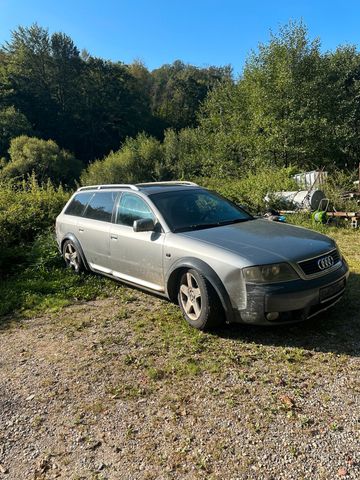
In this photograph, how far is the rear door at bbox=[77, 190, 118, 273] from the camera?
19.2 ft

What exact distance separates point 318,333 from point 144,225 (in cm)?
234

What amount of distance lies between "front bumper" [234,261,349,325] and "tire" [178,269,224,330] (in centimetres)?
26

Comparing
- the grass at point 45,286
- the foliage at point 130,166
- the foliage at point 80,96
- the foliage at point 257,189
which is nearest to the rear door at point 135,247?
the grass at point 45,286

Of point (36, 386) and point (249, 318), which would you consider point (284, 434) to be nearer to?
point (249, 318)

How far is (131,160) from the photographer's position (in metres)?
49.8

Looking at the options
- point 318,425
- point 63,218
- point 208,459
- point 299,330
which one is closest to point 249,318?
point 299,330

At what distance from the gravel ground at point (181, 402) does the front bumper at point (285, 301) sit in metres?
0.31

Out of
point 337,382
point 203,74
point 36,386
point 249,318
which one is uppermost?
point 203,74

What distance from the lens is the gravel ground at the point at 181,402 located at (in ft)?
8.26

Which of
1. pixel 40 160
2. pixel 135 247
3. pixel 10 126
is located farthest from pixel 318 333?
pixel 10 126

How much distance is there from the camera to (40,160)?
51.5 metres

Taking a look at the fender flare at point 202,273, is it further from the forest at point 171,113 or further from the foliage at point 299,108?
the foliage at point 299,108

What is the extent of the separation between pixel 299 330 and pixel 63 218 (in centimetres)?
473

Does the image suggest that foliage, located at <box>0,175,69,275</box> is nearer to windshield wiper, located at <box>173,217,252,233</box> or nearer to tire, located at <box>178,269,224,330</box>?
windshield wiper, located at <box>173,217,252,233</box>
